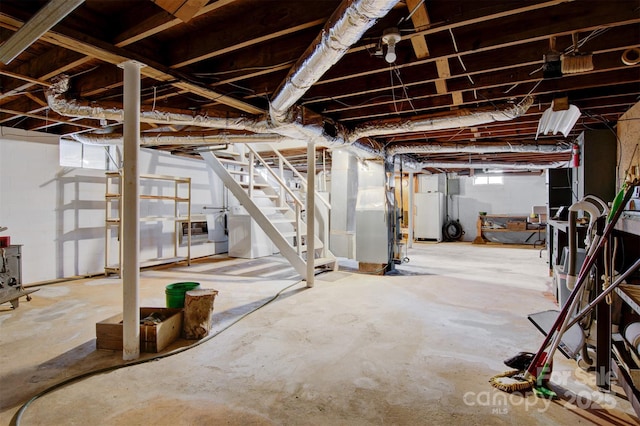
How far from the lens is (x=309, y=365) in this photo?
7.37ft

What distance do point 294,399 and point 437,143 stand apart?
4409 millimetres

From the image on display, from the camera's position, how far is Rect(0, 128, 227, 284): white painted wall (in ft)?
14.3

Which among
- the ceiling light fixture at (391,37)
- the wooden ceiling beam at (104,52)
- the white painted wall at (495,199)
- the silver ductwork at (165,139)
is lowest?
the white painted wall at (495,199)

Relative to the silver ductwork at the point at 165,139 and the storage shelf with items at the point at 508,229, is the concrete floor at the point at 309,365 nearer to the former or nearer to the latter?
the silver ductwork at the point at 165,139

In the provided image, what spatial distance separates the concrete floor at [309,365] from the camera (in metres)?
1.73

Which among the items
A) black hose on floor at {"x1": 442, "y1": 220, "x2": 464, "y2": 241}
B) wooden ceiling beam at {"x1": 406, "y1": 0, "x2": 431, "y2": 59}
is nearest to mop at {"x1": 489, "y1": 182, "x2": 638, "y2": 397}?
wooden ceiling beam at {"x1": 406, "y1": 0, "x2": 431, "y2": 59}

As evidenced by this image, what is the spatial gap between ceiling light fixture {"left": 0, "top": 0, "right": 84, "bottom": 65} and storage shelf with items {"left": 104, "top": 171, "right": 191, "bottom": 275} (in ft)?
9.03

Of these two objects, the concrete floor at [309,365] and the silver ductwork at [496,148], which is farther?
the silver ductwork at [496,148]

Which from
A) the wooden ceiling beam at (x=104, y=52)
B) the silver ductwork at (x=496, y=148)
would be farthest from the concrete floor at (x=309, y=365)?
the silver ductwork at (x=496, y=148)

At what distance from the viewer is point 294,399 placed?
1.86 m

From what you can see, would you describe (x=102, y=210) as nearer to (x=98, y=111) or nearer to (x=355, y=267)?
(x=98, y=111)

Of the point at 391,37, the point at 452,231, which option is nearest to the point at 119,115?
the point at 391,37

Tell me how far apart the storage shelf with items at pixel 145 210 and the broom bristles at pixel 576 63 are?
470 centimetres

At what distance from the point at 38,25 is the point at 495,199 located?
10711mm
